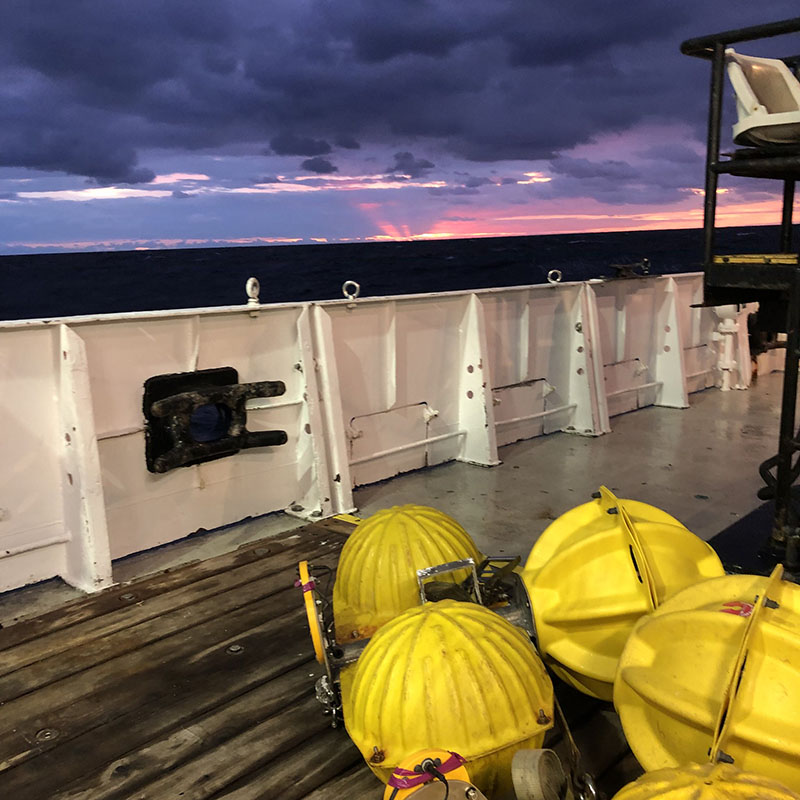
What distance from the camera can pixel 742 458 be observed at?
6.45 m

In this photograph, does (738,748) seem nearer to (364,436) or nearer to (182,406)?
(182,406)

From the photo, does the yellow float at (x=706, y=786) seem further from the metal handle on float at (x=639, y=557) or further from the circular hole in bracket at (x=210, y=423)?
the circular hole in bracket at (x=210, y=423)

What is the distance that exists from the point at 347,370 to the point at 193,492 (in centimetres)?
148

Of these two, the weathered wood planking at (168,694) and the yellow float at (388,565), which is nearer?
the weathered wood planking at (168,694)

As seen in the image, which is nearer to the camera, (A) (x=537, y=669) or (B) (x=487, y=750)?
(B) (x=487, y=750)

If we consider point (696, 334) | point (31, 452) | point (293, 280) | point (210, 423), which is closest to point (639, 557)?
point (31, 452)

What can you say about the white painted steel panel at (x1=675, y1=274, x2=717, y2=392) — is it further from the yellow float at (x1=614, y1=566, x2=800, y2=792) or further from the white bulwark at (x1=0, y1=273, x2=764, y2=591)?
the yellow float at (x1=614, y1=566, x2=800, y2=792)

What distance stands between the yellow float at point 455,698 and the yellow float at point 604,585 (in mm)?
421

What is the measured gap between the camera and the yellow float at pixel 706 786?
1.71 m

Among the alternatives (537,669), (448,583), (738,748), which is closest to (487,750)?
(537,669)

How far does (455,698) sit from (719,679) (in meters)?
0.74

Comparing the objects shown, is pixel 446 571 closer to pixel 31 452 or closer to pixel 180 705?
pixel 180 705

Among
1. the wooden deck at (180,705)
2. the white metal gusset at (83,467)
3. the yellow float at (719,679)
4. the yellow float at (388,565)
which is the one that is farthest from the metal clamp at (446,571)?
the white metal gusset at (83,467)

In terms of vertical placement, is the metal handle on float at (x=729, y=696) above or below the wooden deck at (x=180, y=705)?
above
